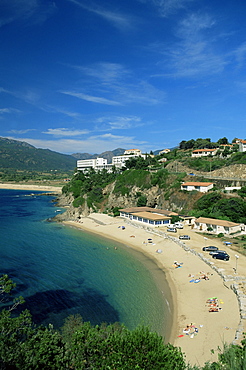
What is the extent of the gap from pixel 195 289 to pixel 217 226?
2109cm

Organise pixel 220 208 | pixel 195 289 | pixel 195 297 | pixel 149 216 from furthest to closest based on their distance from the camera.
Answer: pixel 149 216
pixel 220 208
pixel 195 289
pixel 195 297

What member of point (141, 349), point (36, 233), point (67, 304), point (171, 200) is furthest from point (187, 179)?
point (141, 349)

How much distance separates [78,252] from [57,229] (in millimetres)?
17855

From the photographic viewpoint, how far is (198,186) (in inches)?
2477

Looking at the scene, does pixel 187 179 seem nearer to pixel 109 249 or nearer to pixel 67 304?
pixel 109 249

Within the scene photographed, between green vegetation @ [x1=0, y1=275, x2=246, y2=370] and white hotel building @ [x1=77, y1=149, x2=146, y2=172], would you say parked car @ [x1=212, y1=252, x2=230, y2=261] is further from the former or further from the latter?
white hotel building @ [x1=77, y1=149, x2=146, y2=172]

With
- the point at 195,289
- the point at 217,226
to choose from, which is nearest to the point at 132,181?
the point at 217,226

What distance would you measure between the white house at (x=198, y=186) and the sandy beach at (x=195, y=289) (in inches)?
557

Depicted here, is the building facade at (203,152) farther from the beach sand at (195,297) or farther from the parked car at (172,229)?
the beach sand at (195,297)

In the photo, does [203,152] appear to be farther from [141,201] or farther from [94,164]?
[94,164]

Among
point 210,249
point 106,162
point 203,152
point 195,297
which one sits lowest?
point 195,297

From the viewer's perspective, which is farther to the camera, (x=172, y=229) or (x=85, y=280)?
(x=172, y=229)

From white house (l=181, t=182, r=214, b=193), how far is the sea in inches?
1074

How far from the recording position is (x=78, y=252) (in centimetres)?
4159
